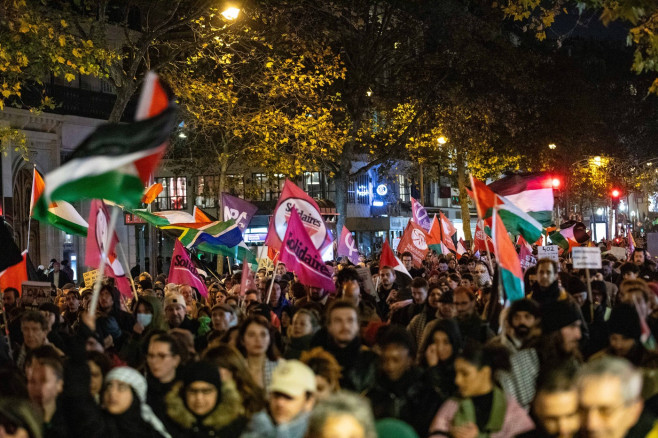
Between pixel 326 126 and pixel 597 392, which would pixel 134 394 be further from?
pixel 326 126

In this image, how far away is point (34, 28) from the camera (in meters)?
15.1

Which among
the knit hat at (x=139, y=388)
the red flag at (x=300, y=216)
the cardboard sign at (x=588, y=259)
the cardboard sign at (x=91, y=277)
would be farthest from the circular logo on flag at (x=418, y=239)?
the knit hat at (x=139, y=388)

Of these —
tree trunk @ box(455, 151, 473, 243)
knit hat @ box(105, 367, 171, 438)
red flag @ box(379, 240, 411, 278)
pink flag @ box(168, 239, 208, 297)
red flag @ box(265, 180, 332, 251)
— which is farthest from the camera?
tree trunk @ box(455, 151, 473, 243)

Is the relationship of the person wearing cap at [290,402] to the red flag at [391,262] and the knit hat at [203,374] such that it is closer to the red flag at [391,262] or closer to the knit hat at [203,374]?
the knit hat at [203,374]

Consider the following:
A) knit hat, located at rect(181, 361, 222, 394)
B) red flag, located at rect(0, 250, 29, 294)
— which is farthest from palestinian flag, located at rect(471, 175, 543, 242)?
red flag, located at rect(0, 250, 29, 294)

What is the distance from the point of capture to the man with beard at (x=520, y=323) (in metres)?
6.90

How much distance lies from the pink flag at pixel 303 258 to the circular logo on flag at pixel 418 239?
9.05 m

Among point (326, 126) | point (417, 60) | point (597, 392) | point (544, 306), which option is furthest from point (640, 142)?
point (597, 392)

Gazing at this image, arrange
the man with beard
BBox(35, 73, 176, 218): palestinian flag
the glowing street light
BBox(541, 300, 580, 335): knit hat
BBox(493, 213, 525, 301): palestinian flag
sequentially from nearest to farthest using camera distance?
1. BBox(35, 73, 176, 218): palestinian flag
2. BBox(541, 300, 580, 335): knit hat
3. the man with beard
4. BBox(493, 213, 525, 301): palestinian flag
5. the glowing street light

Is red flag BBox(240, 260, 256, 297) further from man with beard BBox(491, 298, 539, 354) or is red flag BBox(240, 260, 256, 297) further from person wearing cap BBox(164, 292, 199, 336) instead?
man with beard BBox(491, 298, 539, 354)

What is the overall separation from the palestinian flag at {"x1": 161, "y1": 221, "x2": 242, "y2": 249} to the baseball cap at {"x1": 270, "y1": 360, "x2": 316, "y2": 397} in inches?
464

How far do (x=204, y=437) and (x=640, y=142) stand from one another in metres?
49.4

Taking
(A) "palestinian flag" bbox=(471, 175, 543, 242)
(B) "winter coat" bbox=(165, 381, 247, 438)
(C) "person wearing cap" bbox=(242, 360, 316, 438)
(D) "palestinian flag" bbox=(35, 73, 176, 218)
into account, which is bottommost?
(B) "winter coat" bbox=(165, 381, 247, 438)

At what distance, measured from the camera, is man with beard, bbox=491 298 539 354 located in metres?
6.90
